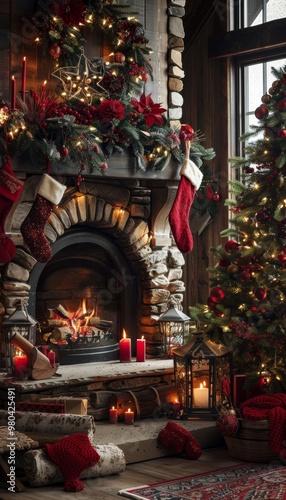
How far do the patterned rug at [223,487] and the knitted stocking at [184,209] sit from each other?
1.72 meters

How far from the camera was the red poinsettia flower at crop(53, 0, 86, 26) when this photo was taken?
19.0ft

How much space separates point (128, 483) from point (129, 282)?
2134mm

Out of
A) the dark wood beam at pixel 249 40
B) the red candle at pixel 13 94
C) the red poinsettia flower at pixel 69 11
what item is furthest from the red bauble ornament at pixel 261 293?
the dark wood beam at pixel 249 40

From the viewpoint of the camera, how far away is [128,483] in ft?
15.4

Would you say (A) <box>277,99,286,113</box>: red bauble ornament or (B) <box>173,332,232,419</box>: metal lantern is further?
(A) <box>277,99,286,113</box>: red bauble ornament

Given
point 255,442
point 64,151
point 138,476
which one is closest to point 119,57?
point 64,151

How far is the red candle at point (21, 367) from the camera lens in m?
5.55

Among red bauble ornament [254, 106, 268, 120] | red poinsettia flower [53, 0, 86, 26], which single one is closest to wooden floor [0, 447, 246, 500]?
red bauble ornament [254, 106, 268, 120]

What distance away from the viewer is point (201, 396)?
18.6 feet

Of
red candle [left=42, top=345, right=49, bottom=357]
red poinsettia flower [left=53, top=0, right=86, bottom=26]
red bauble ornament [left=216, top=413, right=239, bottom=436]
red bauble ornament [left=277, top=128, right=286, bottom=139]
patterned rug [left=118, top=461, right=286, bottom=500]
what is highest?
red poinsettia flower [left=53, top=0, right=86, bottom=26]

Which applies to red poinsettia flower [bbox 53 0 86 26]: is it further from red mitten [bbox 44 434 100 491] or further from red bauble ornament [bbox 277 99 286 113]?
red mitten [bbox 44 434 100 491]

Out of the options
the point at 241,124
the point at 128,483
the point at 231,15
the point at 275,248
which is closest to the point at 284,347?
the point at 275,248

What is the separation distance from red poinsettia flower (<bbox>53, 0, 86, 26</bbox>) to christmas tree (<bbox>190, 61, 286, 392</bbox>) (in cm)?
128

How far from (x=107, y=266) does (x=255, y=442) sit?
6.34ft
